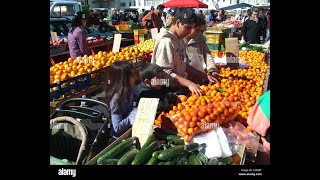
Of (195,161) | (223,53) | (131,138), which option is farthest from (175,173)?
(223,53)

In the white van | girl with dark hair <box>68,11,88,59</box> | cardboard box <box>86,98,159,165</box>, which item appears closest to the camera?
cardboard box <box>86,98,159,165</box>

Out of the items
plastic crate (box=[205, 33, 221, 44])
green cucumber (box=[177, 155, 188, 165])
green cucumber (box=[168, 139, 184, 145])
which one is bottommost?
green cucumber (box=[177, 155, 188, 165])

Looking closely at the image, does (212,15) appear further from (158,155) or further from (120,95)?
(158,155)

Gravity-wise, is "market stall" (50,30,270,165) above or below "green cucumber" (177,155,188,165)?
above

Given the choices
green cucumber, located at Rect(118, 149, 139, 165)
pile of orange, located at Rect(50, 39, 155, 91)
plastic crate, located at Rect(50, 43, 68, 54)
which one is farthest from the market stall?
plastic crate, located at Rect(50, 43, 68, 54)

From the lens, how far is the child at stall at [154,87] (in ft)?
11.5

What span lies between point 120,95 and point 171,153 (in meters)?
0.82

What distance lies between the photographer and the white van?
598 centimetres

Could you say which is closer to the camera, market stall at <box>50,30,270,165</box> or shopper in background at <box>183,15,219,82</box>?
market stall at <box>50,30,270,165</box>

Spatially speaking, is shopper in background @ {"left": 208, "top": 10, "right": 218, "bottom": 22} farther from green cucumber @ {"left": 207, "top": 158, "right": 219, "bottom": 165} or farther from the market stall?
green cucumber @ {"left": 207, "top": 158, "right": 219, "bottom": 165}

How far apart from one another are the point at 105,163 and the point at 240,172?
123 cm

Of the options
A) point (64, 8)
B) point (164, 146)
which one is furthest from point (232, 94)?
point (64, 8)

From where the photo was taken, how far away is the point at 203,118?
3121 millimetres

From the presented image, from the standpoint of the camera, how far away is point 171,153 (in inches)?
111
